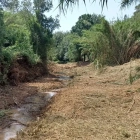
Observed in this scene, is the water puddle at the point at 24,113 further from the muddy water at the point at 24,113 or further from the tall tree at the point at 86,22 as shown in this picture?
the tall tree at the point at 86,22

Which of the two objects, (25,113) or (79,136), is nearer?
(79,136)

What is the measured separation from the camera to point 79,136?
411 cm

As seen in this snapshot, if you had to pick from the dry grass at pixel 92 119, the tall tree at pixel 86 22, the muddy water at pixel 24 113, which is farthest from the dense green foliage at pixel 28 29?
the tall tree at pixel 86 22

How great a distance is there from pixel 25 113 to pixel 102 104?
178cm

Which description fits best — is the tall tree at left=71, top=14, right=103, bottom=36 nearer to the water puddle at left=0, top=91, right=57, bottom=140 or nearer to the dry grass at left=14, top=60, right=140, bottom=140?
the water puddle at left=0, top=91, right=57, bottom=140

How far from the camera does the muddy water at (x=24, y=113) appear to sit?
4804mm

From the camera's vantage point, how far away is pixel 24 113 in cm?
612

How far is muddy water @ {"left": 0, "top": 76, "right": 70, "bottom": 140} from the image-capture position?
189 inches

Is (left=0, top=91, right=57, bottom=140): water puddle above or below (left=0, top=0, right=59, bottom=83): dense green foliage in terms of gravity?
below

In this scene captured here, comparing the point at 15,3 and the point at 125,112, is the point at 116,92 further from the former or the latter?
the point at 15,3

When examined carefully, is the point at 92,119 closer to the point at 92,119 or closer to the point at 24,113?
the point at 92,119

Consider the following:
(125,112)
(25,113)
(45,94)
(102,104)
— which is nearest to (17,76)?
(45,94)

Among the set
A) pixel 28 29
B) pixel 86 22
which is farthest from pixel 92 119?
pixel 86 22

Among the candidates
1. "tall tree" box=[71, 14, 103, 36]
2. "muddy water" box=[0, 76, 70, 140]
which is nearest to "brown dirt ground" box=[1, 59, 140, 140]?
"muddy water" box=[0, 76, 70, 140]
